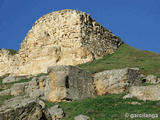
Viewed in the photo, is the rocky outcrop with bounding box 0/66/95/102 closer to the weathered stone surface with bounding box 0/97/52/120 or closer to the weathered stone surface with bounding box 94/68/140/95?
the weathered stone surface with bounding box 94/68/140/95

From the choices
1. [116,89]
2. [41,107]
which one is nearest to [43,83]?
[116,89]

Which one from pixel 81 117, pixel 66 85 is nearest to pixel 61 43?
pixel 66 85

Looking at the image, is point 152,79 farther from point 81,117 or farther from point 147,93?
point 81,117

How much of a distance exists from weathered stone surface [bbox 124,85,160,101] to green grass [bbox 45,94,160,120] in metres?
0.46

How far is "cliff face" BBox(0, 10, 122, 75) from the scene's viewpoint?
95.6 ft

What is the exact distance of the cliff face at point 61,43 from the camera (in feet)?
95.6

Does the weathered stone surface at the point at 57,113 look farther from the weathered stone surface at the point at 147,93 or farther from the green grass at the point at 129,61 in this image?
the green grass at the point at 129,61

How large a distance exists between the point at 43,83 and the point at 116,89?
476cm

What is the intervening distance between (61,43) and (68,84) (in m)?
12.8

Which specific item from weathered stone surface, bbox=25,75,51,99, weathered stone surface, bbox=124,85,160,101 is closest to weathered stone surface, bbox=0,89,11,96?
weathered stone surface, bbox=25,75,51,99

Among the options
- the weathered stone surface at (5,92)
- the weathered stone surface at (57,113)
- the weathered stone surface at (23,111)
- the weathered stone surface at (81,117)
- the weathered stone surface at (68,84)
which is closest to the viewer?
the weathered stone surface at (23,111)

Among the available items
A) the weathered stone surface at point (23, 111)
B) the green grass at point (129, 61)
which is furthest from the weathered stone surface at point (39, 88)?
the weathered stone surface at point (23, 111)

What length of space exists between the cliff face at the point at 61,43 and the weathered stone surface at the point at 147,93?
1258 cm

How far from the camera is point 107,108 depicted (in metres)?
14.0
